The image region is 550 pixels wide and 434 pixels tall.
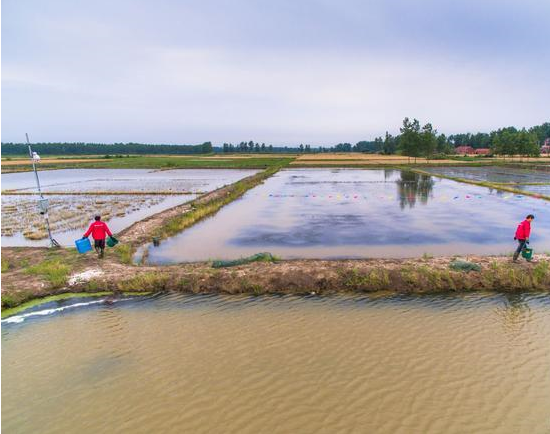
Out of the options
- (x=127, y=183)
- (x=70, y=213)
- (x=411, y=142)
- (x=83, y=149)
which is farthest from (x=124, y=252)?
(x=83, y=149)

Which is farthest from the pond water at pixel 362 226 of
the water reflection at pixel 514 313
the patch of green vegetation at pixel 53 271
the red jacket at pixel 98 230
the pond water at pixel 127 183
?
the pond water at pixel 127 183

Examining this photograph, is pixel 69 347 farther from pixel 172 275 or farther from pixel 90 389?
pixel 172 275

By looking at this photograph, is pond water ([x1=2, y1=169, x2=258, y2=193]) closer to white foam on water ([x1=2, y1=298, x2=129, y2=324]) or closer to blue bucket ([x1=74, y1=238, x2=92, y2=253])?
blue bucket ([x1=74, y1=238, x2=92, y2=253])

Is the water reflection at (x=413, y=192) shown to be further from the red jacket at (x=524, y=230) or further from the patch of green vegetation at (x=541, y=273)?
the patch of green vegetation at (x=541, y=273)

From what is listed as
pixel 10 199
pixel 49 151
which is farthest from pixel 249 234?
pixel 49 151

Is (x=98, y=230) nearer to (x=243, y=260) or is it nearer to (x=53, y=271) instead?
(x=53, y=271)

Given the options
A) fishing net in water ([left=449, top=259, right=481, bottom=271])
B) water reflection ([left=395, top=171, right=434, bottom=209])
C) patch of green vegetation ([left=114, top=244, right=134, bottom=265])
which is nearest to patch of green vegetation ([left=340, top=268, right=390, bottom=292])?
fishing net in water ([left=449, top=259, right=481, bottom=271])
